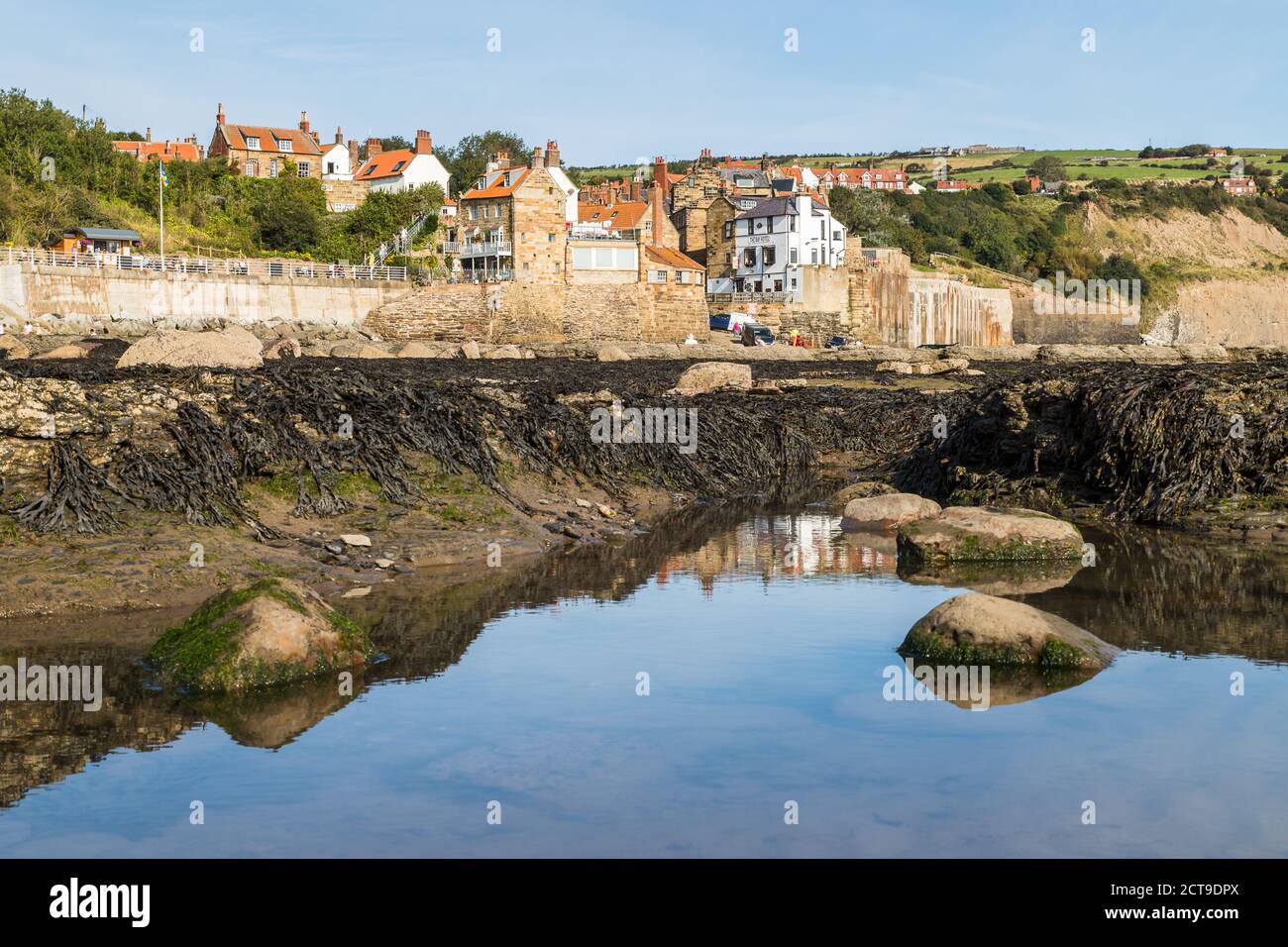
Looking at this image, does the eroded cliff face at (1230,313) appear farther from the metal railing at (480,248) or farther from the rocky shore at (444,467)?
the rocky shore at (444,467)

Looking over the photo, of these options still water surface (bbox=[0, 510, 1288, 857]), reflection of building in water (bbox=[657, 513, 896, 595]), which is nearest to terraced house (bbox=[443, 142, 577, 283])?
reflection of building in water (bbox=[657, 513, 896, 595])

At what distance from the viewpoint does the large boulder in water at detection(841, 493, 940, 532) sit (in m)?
16.2

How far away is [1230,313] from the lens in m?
130

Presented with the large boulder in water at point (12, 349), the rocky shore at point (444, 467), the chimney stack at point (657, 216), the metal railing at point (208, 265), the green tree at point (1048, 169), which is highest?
the green tree at point (1048, 169)

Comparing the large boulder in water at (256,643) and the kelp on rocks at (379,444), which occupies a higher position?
the kelp on rocks at (379,444)

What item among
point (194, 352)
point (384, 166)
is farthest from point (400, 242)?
point (194, 352)

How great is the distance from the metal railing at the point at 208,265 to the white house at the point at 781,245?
1008 inches

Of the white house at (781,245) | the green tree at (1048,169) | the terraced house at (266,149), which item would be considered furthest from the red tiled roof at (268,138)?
the green tree at (1048,169)

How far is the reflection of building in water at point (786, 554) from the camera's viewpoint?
45.5 feet

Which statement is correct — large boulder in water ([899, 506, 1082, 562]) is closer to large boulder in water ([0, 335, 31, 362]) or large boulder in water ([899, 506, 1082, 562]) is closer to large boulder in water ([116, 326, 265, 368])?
large boulder in water ([116, 326, 265, 368])

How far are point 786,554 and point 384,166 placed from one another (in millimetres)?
79571

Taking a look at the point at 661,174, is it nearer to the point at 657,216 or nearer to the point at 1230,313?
the point at 657,216

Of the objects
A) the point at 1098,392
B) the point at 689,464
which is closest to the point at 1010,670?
the point at 1098,392

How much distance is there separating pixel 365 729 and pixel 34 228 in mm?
61918
